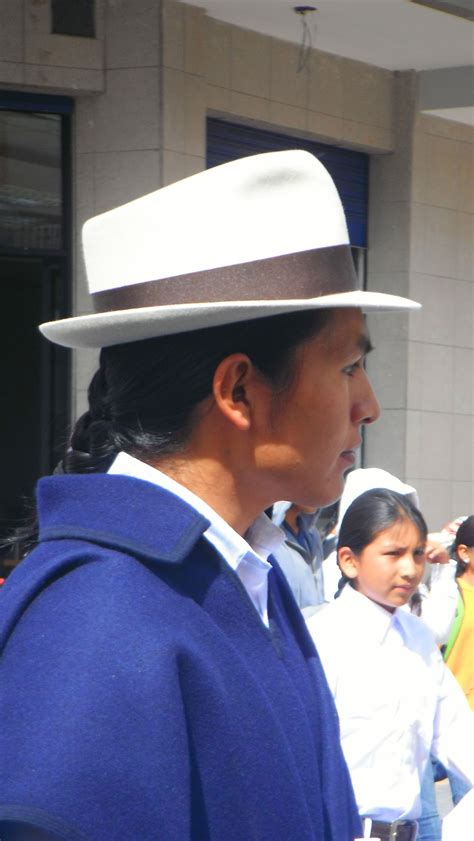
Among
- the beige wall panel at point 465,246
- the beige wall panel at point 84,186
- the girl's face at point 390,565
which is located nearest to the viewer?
the girl's face at point 390,565

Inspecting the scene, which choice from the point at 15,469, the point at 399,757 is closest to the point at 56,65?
the point at 15,469

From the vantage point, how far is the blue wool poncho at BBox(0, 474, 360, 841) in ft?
4.24

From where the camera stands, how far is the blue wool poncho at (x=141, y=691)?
1.29 metres

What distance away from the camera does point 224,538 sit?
5.27ft

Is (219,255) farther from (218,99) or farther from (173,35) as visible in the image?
(218,99)

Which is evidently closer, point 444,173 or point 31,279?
point 31,279

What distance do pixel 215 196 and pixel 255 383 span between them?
8.6 inches

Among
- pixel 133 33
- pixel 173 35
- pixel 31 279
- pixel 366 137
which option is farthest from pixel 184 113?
pixel 366 137

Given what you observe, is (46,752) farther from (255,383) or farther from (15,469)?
(15,469)

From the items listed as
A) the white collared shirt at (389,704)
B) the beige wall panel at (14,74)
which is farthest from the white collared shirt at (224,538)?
the beige wall panel at (14,74)

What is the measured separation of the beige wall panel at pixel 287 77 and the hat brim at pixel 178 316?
29.7ft

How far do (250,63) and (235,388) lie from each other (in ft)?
29.4

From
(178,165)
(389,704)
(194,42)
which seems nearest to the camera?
(389,704)

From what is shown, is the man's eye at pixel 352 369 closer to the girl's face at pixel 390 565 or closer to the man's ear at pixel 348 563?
the girl's face at pixel 390 565
